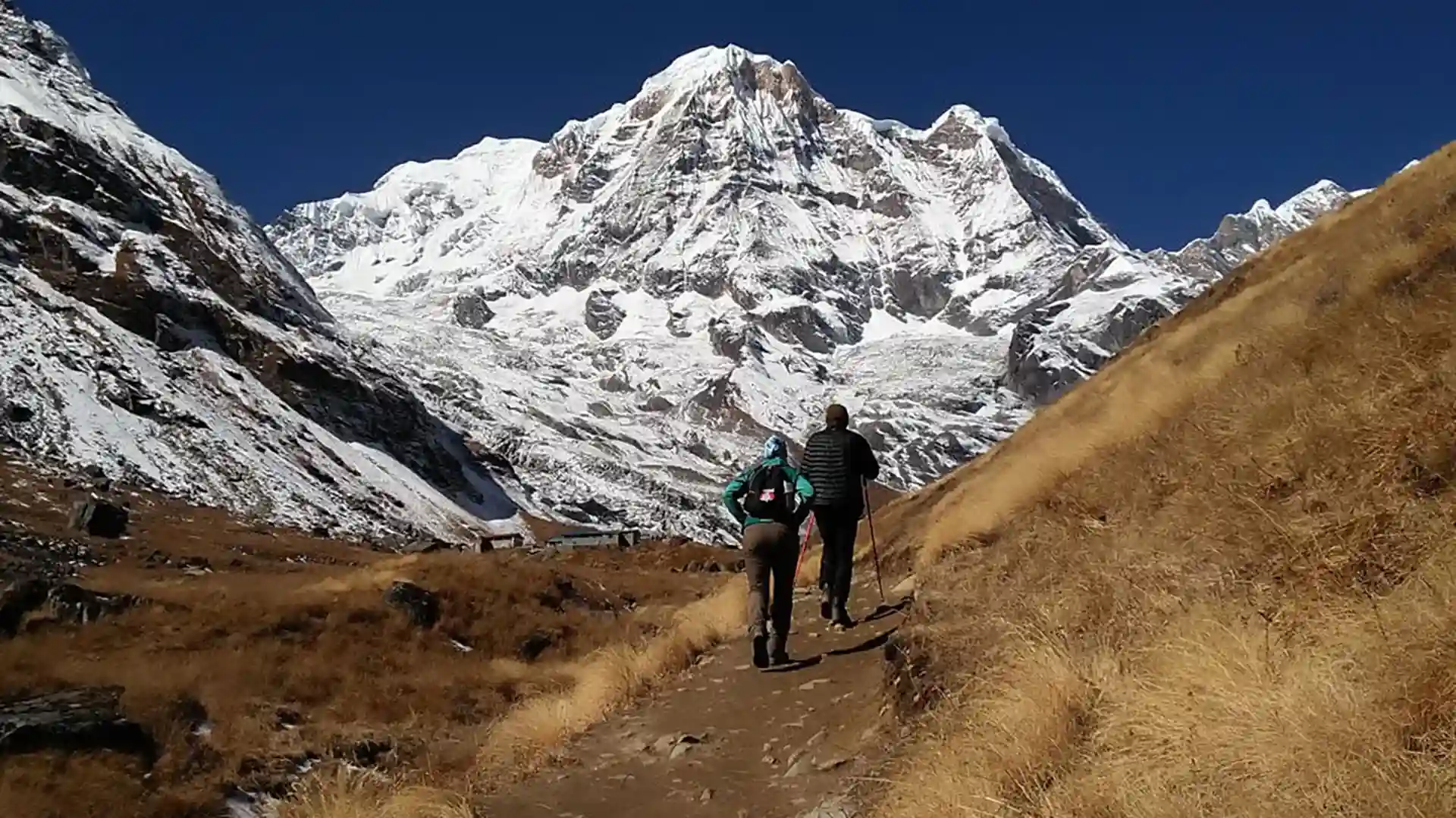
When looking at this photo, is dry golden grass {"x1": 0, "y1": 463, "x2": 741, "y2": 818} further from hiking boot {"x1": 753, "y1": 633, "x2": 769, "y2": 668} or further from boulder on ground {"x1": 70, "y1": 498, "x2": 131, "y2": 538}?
boulder on ground {"x1": 70, "y1": 498, "x2": 131, "y2": 538}

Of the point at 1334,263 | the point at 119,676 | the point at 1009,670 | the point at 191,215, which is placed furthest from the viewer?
the point at 191,215

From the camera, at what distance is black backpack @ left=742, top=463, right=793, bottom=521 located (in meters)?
11.0

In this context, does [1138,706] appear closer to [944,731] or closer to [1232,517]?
[944,731]

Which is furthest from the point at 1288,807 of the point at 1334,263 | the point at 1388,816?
the point at 1334,263

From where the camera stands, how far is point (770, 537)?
35.3 ft

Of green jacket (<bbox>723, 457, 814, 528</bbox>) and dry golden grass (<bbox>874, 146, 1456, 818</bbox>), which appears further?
green jacket (<bbox>723, 457, 814, 528</bbox>)

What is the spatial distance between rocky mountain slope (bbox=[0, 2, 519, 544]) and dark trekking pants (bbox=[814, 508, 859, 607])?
268 feet

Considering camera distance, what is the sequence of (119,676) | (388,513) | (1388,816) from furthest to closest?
(388,513), (119,676), (1388,816)

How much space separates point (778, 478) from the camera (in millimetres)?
11109

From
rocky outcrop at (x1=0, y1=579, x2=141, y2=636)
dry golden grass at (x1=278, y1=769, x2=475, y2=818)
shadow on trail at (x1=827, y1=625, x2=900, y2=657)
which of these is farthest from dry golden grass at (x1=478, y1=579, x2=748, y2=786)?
rocky outcrop at (x1=0, y1=579, x2=141, y2=636)

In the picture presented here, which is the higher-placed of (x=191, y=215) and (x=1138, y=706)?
(x=191, y=215)

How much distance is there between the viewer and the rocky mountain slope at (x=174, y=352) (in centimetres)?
8688

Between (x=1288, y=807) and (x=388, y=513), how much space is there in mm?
108069

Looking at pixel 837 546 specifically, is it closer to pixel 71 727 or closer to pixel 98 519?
pixel 71 727
